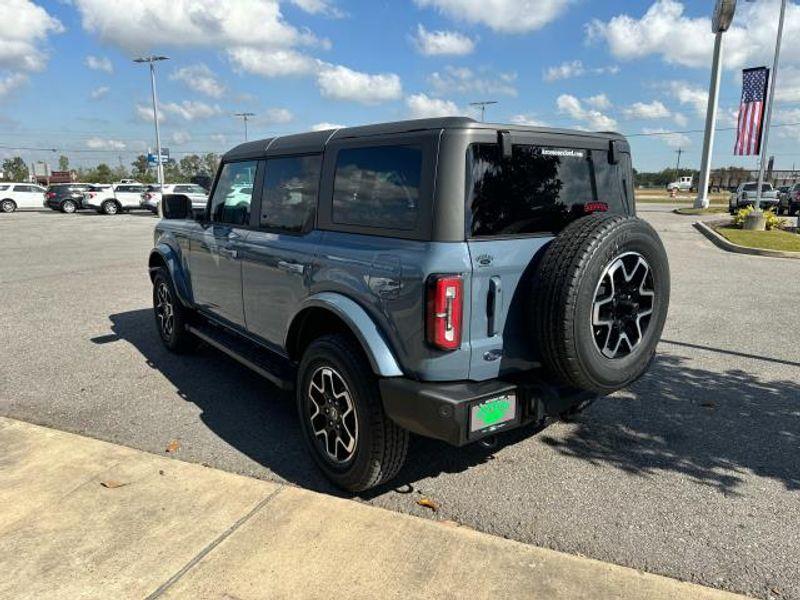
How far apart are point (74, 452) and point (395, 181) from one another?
2.62 meters

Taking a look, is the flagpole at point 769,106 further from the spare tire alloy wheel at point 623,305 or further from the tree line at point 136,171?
the tree line at point 136,171

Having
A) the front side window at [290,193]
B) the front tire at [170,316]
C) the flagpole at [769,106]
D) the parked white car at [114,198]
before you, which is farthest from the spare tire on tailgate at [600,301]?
the parked white car at [114,198]

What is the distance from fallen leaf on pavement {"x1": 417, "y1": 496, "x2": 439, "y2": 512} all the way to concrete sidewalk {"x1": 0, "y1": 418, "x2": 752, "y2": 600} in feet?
0.72

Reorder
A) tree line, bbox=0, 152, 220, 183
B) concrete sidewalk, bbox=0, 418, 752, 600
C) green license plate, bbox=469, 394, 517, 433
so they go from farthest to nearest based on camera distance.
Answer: tree line, bbox=0, 152, 220, 183 < green license plate, bbox=469, 394, 517, 433 < concrete sidewalk, bbox=0, 418, 752, 600

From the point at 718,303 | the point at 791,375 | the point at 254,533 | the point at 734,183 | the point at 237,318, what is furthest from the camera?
the point at 734,183

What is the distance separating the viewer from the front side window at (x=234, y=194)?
4.18 meters

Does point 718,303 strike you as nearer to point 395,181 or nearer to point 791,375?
point 791,375

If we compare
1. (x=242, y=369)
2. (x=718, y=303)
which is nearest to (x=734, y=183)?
(x=718, y=303)

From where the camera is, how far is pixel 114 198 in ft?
103

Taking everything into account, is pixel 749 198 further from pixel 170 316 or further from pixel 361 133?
pixel 361 133

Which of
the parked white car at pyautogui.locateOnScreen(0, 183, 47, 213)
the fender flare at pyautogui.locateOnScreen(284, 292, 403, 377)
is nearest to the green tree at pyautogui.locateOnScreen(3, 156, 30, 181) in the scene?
the parked white car at pyautogui.locateOnScreen(0, 183, 47, 213)

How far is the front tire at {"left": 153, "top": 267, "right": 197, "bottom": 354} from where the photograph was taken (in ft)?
17.5

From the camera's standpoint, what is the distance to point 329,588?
2.40 meters

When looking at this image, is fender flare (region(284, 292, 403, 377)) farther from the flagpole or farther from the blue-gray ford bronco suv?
the flagpole
